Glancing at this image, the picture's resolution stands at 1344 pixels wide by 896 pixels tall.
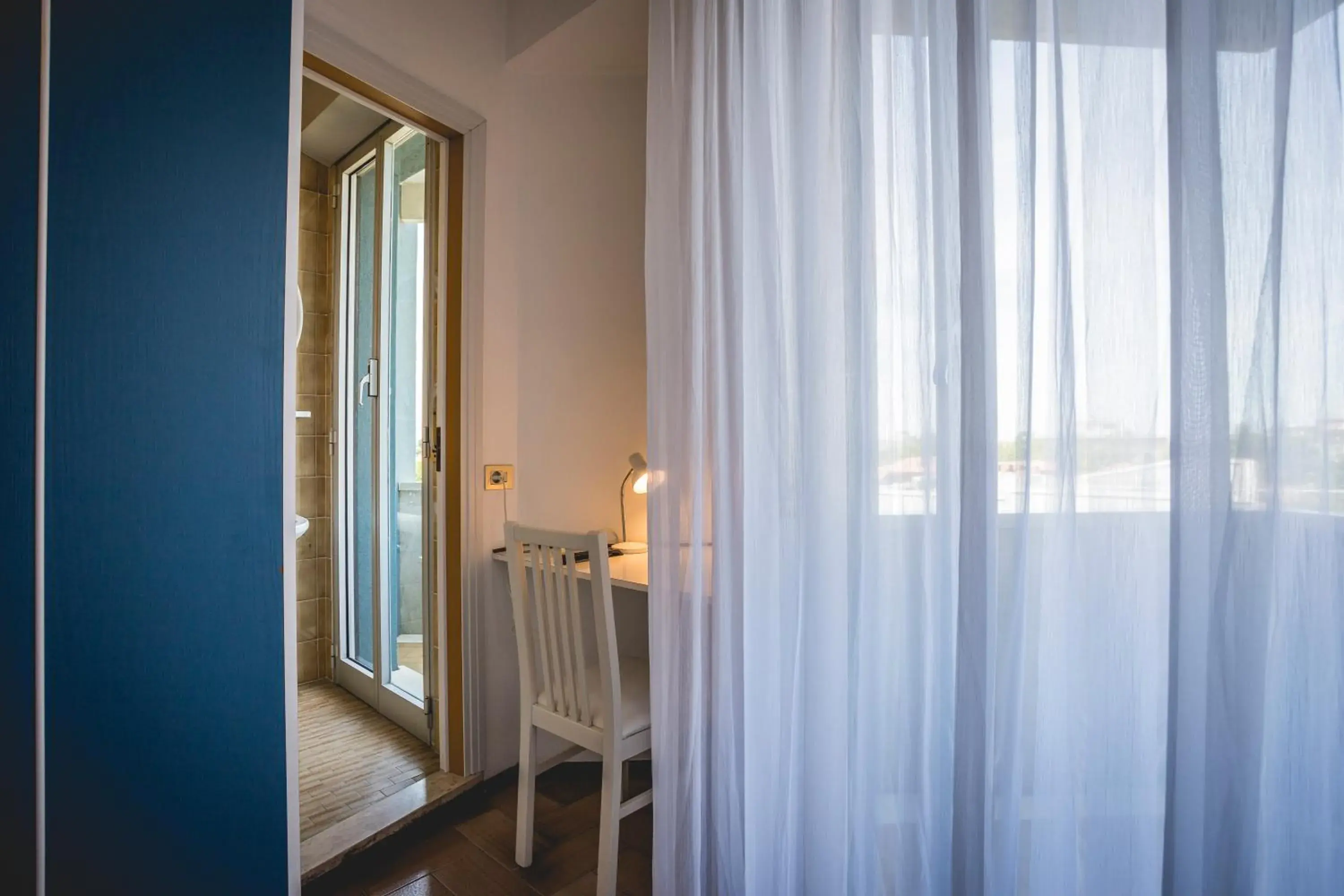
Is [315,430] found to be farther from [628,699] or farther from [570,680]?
[628,699]

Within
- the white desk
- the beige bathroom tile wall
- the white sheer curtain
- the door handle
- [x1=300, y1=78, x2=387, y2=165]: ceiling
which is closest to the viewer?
the white sheer curtain

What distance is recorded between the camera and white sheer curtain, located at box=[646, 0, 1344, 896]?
92 centimetres

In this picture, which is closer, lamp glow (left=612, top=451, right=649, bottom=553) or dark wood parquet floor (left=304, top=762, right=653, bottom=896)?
dark wood parquet floor (left=304, top=762, right=653, bottom=896)

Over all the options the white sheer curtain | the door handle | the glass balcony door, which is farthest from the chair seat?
the door handle

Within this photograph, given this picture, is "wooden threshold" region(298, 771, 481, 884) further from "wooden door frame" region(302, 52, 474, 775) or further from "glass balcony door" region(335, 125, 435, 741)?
"glass balcony door" region(335, 125, 435, 741)

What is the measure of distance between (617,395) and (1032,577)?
181cm

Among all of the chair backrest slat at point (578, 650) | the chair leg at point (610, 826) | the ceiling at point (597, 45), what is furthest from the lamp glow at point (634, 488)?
the ceiling at point (597, 45)

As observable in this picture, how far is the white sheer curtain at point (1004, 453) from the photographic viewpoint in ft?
3.01

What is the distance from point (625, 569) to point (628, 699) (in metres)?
0.45

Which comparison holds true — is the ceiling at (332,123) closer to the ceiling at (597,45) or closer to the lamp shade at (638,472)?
the ceiling at (597,45)

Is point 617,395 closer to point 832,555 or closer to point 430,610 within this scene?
point 430,610

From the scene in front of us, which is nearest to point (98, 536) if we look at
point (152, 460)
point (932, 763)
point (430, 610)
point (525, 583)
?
point (152, 460)

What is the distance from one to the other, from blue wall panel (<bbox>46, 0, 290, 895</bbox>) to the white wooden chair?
65 centimetres

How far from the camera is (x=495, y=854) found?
1.92m
